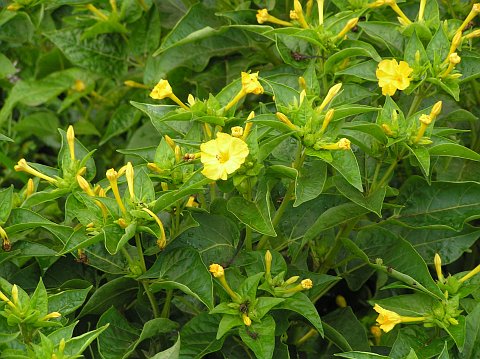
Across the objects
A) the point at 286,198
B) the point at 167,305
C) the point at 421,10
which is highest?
the point at 421,10

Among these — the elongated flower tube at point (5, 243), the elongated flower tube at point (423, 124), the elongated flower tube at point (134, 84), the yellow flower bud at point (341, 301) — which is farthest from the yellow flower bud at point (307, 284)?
the elongated flower tube at point (134, 84)

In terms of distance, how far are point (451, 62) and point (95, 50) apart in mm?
1149

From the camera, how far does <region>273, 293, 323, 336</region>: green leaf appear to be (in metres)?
1.54

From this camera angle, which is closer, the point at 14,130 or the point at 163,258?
the point at 163,258

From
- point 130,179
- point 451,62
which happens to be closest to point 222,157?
point 130,179

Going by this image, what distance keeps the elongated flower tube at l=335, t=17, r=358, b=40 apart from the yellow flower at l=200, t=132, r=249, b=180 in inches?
17.2

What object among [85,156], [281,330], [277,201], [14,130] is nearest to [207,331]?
[281,330]

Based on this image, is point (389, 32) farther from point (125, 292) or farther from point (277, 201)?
point (125, 292)

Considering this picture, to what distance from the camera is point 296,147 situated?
1704 mm

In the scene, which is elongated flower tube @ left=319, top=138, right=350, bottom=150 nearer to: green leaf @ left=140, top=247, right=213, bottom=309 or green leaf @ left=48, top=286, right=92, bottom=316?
green leaf @ left=140, top=247, right=213, bottom=309

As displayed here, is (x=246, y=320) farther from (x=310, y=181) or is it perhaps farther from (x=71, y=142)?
(x=71, y=142)

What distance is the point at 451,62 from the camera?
1.64 meters

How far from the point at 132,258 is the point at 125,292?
13 cm

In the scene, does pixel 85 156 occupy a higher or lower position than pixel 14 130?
higher
